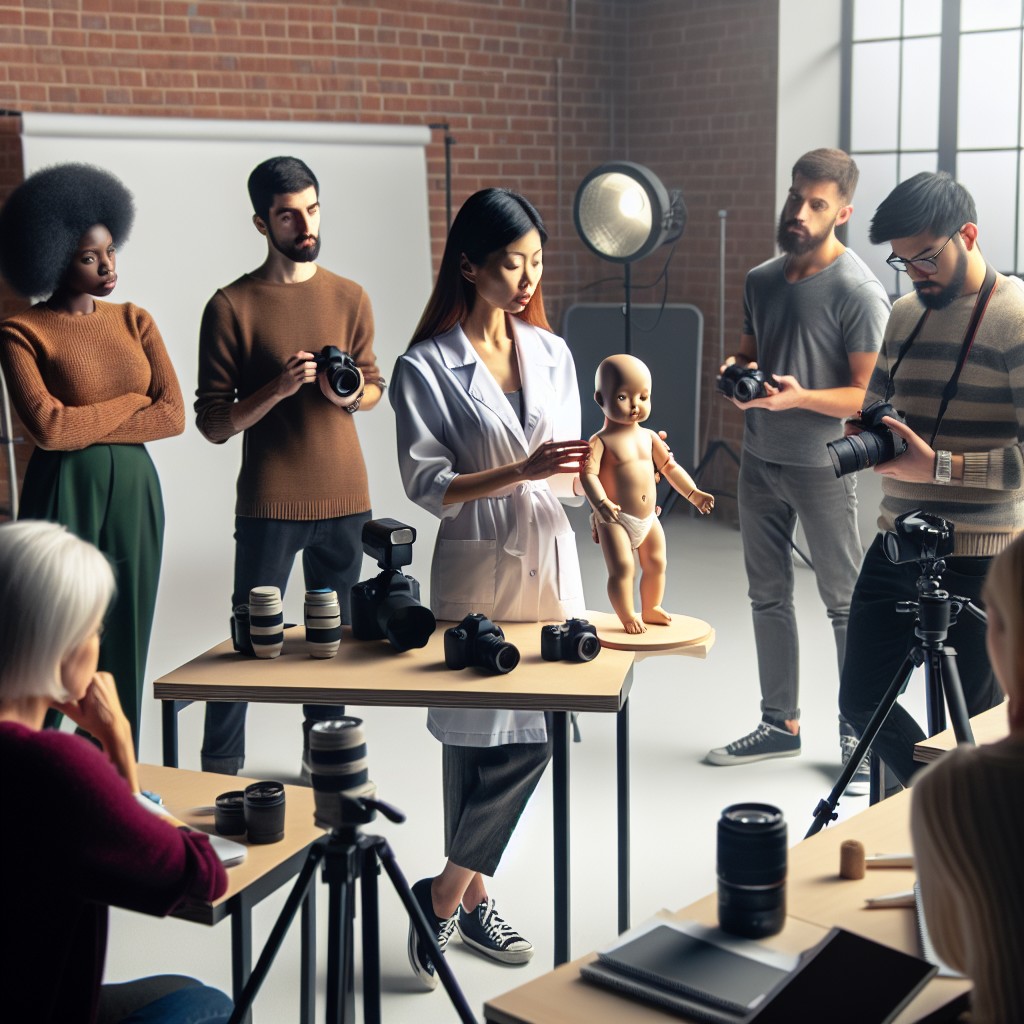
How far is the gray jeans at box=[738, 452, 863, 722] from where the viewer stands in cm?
372

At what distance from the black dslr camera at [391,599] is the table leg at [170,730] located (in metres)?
0.39

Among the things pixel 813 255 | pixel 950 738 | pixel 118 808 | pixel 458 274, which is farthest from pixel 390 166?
pixel 118 808

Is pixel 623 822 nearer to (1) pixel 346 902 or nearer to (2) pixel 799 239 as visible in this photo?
(1) pixel 346 902

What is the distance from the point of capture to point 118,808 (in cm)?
156

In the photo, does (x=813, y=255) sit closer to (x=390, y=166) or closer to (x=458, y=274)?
(x=458, y=274)

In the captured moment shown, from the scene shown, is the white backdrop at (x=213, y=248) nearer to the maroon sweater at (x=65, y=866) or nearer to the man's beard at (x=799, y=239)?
the man's beard at (x=799, y=239)

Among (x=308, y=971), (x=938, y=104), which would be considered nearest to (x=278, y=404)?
(x=308, y=971)

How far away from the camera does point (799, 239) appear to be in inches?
146

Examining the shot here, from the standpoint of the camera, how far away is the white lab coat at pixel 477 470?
274 cm

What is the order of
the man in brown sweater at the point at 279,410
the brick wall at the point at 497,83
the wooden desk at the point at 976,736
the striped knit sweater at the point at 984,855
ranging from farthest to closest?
the brick wall at the point at 497,83
the man in brown sweater at the point at 279,410
the wooden desk at the point at 976,736
the striped knit sweater at the point at 984,855

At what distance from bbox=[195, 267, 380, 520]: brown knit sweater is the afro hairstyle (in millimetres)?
364

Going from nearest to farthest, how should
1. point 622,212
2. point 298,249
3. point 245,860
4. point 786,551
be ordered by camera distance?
point 245,860
point 298,249
point 786,551
point 622,212

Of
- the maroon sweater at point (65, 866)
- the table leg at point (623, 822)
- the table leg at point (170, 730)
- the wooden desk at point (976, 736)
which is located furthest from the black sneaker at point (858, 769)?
the maroon sweater at point (65, 866)

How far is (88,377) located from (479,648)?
149 centimetres
